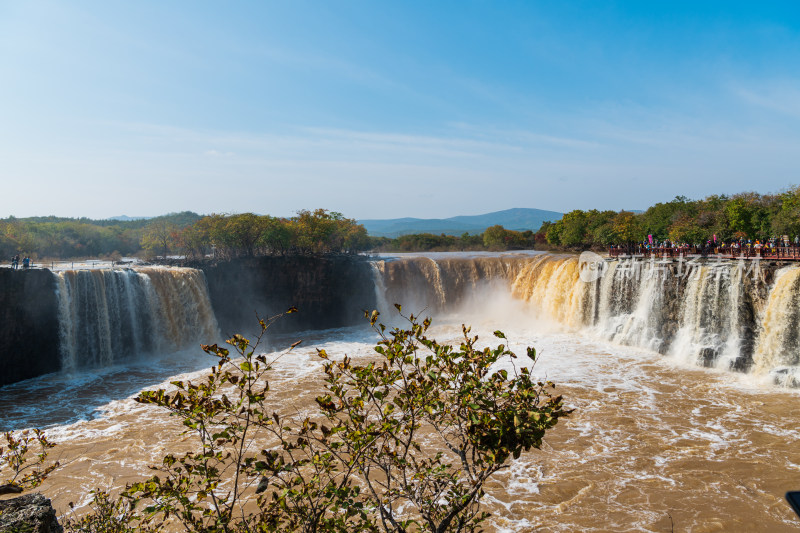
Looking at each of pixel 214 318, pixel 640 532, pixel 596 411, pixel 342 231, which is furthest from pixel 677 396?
pixel 342 231

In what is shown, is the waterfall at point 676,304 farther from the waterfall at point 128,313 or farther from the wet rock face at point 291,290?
the waterfall at point 128,313

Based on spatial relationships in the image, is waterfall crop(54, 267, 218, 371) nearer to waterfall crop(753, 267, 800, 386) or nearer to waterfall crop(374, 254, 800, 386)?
waterfall crop(374, 254, 800, 386)

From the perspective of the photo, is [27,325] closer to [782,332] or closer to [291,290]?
[291,290]

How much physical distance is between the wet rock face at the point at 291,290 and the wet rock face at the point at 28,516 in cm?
2247

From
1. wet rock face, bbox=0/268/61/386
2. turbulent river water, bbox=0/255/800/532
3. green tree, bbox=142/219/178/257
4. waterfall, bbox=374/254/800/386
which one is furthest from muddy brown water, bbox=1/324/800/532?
green tree, bbox=142/219/178/257

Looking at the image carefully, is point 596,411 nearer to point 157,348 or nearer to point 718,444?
point 718,444

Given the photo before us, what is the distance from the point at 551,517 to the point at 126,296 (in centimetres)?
1983

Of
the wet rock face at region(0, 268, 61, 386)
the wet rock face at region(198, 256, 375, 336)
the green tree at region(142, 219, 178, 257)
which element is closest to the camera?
the wet rock face at region(0, 268, 61, 386)

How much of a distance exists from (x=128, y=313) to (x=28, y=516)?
19.3 m

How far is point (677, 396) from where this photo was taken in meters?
15.4

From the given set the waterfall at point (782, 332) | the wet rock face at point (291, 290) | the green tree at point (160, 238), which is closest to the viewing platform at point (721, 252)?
the waterfall at point (782, 332)

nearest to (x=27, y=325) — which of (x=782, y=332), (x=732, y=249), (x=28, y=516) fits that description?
(x=28, y=516)

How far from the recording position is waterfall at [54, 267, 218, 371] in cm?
2009

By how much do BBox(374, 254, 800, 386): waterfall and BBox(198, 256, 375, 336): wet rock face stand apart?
198 centimetres
